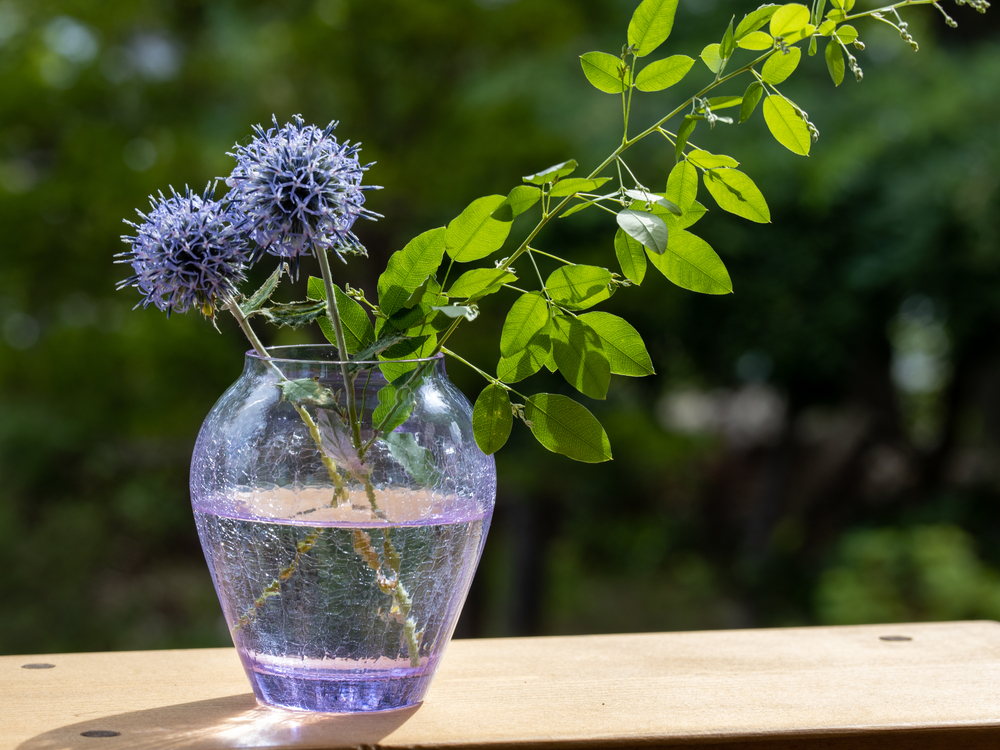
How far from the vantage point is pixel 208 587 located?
12.4ft

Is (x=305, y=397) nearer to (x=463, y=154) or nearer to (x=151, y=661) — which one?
(x=151, y=661)

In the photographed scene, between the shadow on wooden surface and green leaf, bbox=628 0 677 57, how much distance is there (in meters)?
0.42

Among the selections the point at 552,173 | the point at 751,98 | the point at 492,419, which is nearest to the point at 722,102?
the point at 751,98

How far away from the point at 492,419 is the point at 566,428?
44mm

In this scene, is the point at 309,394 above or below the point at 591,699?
above

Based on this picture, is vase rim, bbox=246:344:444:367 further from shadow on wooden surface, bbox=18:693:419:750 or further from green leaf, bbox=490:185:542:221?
shadow on wooden surface, bbox=18:693:419:750

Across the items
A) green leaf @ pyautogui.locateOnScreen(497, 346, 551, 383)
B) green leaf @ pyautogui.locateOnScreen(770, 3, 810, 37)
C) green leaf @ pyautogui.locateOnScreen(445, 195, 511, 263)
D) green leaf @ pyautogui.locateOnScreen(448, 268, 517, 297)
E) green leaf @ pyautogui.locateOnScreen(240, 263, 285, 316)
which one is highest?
green leaf @ pyautogui.locateOnScreen(770, 3, 810, 37)

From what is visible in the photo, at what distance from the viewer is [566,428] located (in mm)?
567

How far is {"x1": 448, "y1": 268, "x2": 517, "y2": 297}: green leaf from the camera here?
0.54 meters

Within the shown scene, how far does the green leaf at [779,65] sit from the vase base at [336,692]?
0.41 m

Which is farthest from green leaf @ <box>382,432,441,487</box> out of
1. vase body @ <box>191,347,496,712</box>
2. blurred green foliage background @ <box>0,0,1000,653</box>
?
blurred green foliage background @ <box>0,0,1000,653</box>

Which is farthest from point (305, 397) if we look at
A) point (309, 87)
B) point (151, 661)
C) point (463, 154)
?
point (309, 87)

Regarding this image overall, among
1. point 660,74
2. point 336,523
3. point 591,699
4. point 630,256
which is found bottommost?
point 591,699

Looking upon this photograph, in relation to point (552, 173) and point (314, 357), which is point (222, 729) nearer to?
point (314, 357)
